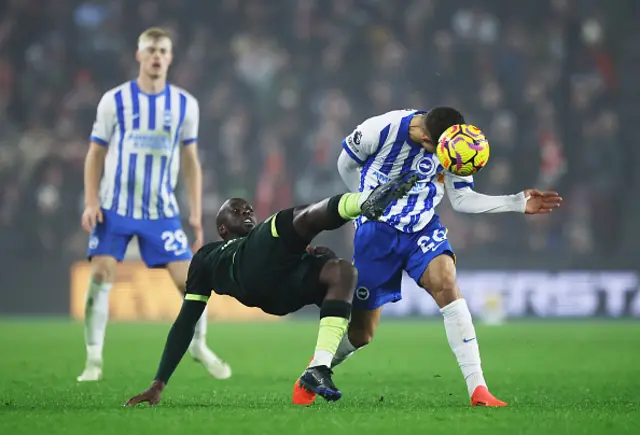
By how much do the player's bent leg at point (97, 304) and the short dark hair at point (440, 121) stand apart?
3305 mm

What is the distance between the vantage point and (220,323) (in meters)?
17.3

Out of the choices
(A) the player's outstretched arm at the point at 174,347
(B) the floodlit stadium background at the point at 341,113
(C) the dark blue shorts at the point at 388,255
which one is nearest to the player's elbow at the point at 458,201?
(C) the dark blue shorts at the point at 388,255

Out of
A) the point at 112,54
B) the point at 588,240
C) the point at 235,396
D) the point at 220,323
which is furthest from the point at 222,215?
the point at 112,54

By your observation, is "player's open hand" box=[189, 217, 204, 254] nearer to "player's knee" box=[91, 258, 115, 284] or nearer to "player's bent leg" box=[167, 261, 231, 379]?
"player's bent leg" box=[167, 261, 231, 379]

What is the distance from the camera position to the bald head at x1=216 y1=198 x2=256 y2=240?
21.3 ft

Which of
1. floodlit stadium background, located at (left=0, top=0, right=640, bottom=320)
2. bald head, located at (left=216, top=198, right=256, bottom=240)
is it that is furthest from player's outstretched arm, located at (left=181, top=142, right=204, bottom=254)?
floodlit stadium background, located at (left=0, top=0, right=640, bottom=320)

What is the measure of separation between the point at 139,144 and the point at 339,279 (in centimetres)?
321

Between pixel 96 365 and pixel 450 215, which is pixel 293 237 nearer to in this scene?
pixel 96 365

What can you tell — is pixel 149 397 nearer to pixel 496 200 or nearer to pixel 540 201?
pixel 496 200

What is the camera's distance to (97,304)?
8.48m

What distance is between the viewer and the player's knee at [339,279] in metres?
5.84

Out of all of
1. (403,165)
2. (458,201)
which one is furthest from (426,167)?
(458,201)

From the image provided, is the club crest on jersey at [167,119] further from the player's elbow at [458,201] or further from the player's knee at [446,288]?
the player's knee at [446,288]

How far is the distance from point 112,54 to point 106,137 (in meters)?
11.8
